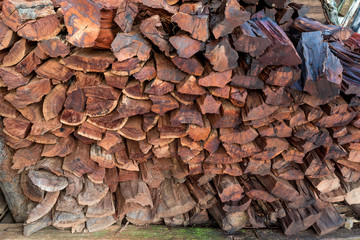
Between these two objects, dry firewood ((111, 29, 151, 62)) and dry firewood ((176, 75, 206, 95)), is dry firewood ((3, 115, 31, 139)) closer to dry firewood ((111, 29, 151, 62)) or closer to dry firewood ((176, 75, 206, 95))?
dry firewood ((111, 29, 151, 62))

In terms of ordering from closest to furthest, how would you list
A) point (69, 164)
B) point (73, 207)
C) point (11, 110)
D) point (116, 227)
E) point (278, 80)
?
point (278, 80), point (11, 110), point (69, 164), point (73, 207), point (116, 227)

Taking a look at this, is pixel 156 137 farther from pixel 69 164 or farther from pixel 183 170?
pixel 69 164

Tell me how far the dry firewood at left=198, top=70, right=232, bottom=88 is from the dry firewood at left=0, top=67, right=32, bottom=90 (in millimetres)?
1182

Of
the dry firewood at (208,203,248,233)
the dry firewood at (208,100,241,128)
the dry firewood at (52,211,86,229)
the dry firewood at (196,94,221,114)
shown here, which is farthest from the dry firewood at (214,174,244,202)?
the dry firewood at (52,211,86,229)

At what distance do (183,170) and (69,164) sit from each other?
910 millimetres

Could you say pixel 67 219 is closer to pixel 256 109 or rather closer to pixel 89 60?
pixel 89 60

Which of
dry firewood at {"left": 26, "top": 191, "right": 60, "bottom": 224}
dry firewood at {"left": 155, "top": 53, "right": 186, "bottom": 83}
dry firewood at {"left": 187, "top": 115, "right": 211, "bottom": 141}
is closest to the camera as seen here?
dry firewood at {"left": 155, "top": 53, "right": 186, "bottom": 83}

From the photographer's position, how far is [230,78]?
1.86m

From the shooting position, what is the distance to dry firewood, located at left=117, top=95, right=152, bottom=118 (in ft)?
6.34

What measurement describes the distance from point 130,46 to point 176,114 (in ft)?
1.83

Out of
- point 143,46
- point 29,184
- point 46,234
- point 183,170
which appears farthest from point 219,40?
point 46,234

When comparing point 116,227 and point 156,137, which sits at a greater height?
point 156,137

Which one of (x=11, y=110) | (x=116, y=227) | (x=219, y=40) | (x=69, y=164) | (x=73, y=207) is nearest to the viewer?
(x=219, y=40)

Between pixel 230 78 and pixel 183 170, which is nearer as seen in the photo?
pixel 230 78
